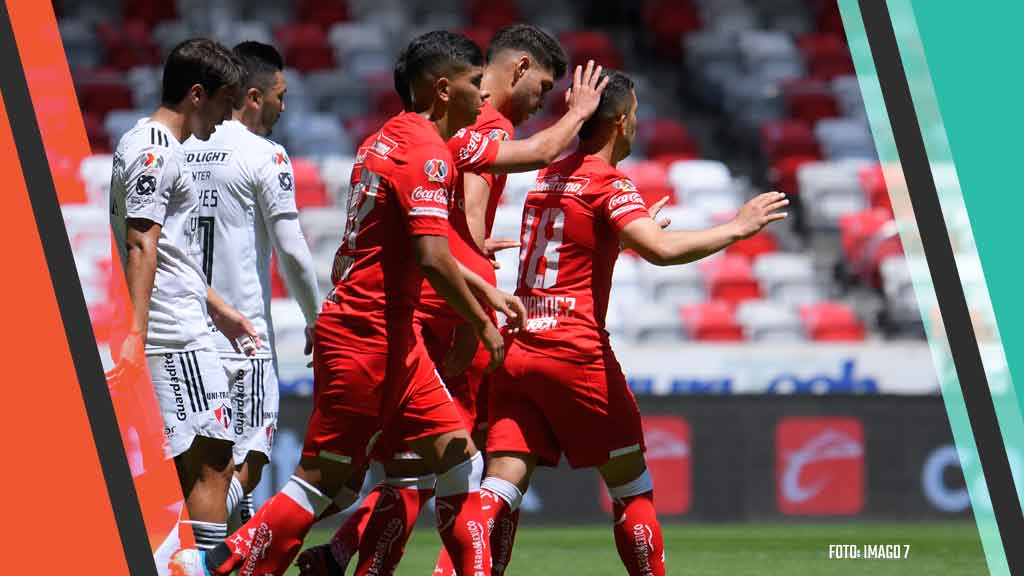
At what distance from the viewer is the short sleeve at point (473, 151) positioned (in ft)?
17.9

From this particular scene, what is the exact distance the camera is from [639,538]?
555cm

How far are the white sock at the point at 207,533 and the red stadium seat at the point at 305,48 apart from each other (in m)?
10.6

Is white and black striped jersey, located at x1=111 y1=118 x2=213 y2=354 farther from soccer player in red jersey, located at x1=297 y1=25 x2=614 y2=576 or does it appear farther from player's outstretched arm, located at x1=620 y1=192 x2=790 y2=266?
player's outstretched arm, located at x1=620 y1=192 x2=790 y2=266

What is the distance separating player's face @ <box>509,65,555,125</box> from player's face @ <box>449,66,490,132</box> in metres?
1.11

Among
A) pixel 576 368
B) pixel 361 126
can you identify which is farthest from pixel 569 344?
pixel 361 126

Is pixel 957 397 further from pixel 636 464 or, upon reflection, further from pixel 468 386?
pixel 468 386

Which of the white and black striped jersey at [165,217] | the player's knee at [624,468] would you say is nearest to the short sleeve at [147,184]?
the white and black striped jersey at [165,217]

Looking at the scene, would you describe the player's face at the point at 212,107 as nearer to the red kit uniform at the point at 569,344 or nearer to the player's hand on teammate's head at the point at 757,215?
the red kit uniform at the point at 569,344

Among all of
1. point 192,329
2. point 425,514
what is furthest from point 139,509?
point 425,514

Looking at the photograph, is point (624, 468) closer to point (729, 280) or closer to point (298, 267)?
point (298, 267)

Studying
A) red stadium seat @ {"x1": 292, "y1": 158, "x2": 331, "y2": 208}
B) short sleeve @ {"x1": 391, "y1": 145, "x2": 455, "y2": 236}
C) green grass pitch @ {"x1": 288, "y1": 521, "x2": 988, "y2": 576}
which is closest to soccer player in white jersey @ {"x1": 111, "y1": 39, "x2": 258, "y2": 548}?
short sleeve @ {"x1": 391, "y1": 145, "x2": 455, "y2": 236}

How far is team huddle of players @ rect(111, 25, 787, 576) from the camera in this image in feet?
16.3

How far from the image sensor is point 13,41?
129 inches

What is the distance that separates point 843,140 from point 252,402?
Answer: 10.6 meters
